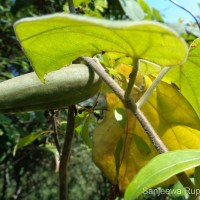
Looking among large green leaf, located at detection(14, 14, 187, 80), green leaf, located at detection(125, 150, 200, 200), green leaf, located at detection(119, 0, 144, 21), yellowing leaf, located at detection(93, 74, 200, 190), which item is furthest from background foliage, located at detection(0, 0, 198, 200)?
green leaf, located at detection(125, 150, 200, 200)

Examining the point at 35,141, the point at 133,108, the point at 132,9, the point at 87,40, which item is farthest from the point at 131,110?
the point at 35,141

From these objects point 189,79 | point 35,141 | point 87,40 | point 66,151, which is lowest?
point 35,141

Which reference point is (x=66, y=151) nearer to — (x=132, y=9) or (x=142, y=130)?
(x=142, y=130)

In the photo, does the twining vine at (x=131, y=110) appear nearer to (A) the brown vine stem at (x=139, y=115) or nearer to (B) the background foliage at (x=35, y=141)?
(A) the brown vine stem at (x=139, y=115)

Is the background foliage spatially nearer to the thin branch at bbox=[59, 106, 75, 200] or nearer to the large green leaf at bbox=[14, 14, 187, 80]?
the thin branch at bbox=[59, 106, 75, 200]

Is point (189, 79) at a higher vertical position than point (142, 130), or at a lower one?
higher

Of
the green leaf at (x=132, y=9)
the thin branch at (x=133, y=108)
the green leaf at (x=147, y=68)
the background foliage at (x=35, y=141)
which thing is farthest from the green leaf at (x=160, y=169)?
the green leaf at (x=132, y=9)

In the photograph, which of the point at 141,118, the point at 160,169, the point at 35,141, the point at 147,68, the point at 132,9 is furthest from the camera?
the point at 35,141
